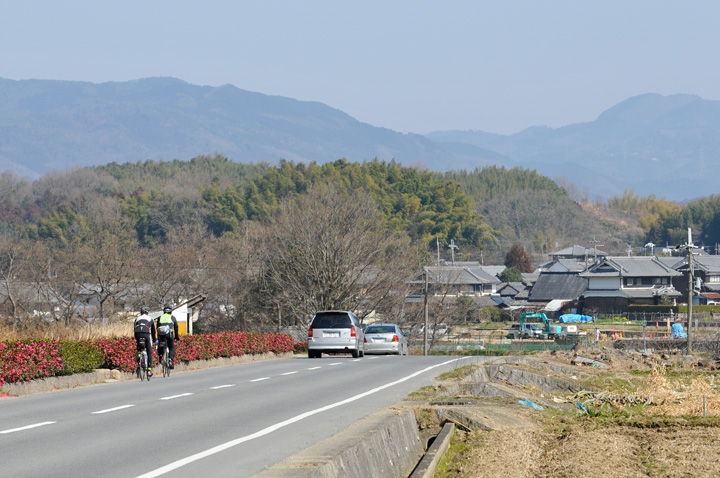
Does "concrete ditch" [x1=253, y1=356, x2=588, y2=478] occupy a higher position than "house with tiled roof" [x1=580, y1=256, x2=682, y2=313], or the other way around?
"concrete ditch" [x1=253, y1=356, x2=588, y2=478]

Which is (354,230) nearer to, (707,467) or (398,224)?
(707,467)

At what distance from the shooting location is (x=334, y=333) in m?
32.1

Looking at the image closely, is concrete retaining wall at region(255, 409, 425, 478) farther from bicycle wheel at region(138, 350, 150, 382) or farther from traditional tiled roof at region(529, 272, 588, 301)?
traditional tiled roof at region(529, 272, 588, 301)

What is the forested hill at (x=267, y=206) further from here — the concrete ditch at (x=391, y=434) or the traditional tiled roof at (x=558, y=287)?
the concrete ditch at (x=391, y=434)

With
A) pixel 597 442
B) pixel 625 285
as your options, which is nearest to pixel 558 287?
pixel 625 285

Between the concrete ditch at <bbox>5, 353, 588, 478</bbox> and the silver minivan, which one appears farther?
the silver minivan

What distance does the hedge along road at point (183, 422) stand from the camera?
938cm

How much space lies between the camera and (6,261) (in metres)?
89.6

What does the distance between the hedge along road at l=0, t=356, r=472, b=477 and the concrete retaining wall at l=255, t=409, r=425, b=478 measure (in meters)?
0.57

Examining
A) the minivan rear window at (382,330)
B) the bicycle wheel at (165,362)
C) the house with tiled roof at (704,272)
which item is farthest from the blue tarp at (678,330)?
the bicycle wheel at (165,362)

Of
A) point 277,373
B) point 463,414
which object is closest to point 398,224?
point 277,373

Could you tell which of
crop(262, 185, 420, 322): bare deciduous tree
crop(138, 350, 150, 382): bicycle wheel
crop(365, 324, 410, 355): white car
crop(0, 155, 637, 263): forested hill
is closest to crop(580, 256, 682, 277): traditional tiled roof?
crop(262, 185, 420, 322): bare deciduous tree

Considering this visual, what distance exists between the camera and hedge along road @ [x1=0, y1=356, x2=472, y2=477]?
9.38 meters

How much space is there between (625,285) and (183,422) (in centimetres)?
9308
